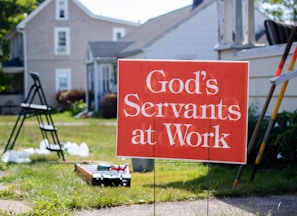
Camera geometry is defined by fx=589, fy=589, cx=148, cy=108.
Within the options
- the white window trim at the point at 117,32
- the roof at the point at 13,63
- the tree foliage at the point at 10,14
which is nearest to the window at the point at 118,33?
the white window trim at the point at 117,32

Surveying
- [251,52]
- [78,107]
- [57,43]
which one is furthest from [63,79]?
[251,52]

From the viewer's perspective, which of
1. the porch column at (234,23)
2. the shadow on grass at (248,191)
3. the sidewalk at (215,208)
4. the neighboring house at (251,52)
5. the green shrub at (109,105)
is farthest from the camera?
the green shrub at (109,105)

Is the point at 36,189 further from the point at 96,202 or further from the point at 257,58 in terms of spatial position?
the point at 257,58

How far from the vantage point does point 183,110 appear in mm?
5680

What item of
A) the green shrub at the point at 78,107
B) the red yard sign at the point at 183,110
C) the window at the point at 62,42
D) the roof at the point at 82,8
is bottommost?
the green shrub at the point at 78,107

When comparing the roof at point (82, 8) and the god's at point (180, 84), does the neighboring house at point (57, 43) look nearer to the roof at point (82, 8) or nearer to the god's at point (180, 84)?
the roof at point (82, 8)

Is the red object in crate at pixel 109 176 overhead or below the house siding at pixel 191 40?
below

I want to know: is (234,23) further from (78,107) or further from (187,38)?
(78,107)

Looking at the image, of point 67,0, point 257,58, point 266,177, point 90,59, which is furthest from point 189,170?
point 67,0

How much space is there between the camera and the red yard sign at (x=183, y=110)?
18.4 feet

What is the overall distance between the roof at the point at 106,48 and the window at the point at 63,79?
20.0ft

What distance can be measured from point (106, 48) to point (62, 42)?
6617 mm

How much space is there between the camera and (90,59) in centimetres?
3234

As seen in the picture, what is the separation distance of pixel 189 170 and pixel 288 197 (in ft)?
8.39
